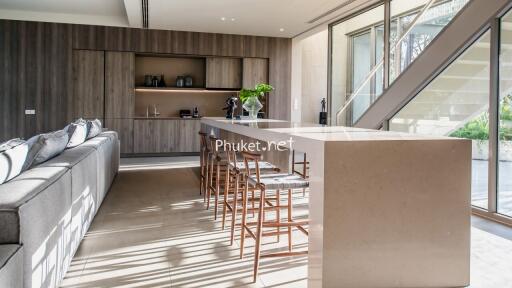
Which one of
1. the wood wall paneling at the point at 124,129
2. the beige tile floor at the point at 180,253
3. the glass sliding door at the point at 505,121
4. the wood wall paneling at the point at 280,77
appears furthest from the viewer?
the wood wall paneling at the point at 280,77

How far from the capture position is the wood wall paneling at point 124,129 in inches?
328

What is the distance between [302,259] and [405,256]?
83 cm

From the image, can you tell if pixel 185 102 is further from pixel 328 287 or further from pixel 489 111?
pixel 328 287

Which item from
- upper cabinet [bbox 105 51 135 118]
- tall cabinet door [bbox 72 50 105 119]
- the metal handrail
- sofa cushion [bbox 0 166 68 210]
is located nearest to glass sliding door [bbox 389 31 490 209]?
the metal handrail

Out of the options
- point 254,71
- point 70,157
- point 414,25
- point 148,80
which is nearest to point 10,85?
point 148,80

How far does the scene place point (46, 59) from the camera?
26.0 ft

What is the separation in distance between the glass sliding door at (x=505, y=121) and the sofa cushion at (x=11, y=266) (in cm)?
389

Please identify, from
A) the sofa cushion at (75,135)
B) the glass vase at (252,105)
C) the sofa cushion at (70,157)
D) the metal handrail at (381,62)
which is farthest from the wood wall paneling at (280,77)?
the sofa cushion at (70,157)

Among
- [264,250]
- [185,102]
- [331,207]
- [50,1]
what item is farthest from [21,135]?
[331,207]

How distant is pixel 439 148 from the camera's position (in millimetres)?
2174

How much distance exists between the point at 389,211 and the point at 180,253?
148 cm

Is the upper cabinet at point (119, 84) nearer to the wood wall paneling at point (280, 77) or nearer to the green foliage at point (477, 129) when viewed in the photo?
the wood wall paneling at point (280, 77)

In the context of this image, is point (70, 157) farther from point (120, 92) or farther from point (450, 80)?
point (120, 92)

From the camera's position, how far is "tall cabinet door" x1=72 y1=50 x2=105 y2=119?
810cm
